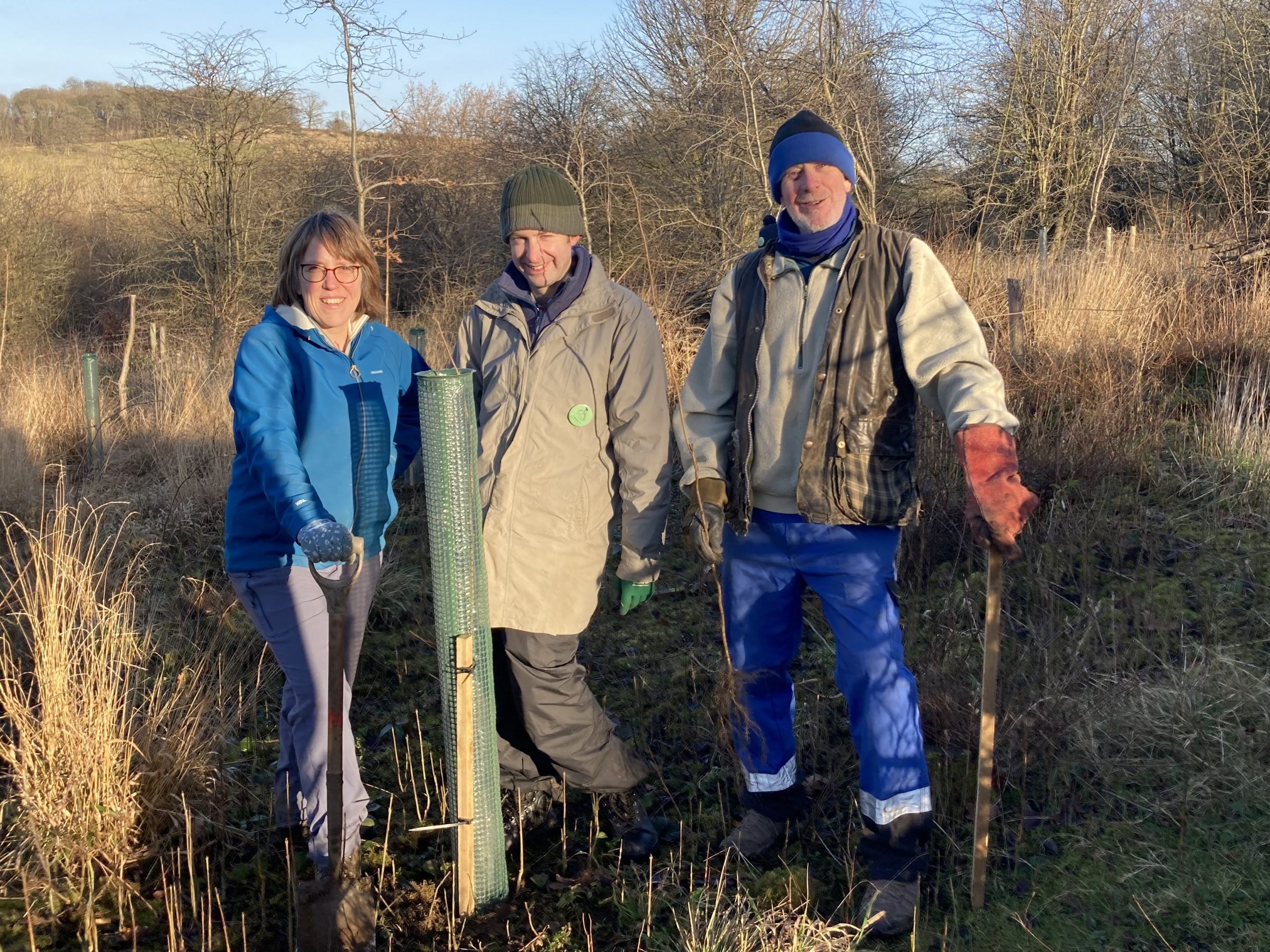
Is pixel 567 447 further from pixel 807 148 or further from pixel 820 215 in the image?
pixel 807 148

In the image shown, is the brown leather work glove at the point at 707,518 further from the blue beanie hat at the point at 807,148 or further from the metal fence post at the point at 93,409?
the metal fence post at the point at 93,409

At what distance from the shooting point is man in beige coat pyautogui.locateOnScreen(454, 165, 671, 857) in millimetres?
2641

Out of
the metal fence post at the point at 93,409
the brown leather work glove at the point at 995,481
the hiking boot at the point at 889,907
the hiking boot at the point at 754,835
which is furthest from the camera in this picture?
the metal fence post at the point at 93,409

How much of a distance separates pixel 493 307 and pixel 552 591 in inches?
32.1

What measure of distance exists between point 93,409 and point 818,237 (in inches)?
242

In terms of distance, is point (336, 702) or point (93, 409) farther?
point (93, 409)

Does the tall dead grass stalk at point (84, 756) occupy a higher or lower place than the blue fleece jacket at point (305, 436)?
Answer: lower

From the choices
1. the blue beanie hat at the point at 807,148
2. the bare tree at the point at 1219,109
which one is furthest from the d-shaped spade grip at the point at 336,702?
the bare tree at the point at 1219,109

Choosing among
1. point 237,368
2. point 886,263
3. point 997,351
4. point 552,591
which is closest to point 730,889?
point 552,591

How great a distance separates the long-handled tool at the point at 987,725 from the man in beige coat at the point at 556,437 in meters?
0.89

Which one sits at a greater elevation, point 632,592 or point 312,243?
point 312,243

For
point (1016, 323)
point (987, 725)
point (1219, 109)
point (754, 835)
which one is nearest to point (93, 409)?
point (754, 835)

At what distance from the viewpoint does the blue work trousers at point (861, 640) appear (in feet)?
8.13

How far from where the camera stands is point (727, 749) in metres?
3.00
